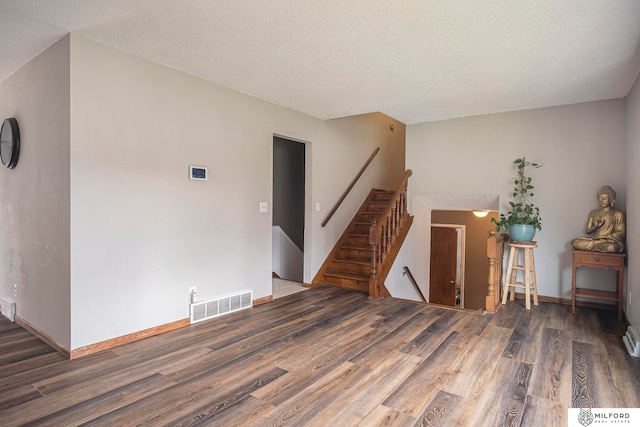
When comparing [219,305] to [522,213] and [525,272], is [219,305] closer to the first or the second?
[525,272]

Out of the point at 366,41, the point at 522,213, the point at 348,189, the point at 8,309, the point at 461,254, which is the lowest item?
the point at 8,309

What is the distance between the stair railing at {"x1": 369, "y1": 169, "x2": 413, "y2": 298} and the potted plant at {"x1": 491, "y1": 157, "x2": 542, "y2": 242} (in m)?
1.40

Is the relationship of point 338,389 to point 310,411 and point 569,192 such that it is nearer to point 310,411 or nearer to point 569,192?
point 310,411

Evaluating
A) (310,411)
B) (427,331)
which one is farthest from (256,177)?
(310,411)

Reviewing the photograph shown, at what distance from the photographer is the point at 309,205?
17.7ft

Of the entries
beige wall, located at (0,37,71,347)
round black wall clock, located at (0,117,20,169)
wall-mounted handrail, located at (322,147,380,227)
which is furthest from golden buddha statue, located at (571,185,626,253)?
round black wall clock, located at (0,117,20,169)

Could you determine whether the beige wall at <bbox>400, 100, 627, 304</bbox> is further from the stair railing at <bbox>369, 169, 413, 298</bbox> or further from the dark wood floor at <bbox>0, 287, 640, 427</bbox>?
the dark wood floor at <bbox>0, 287, 640, 427</bbox>

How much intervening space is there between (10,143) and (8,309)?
1.73 meters

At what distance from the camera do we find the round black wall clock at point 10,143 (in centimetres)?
349

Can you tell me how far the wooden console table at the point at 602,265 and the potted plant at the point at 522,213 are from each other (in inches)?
22.4

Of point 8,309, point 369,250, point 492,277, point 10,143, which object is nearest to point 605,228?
point 492,277

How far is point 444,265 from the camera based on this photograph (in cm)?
822

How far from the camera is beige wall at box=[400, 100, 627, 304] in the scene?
444cm

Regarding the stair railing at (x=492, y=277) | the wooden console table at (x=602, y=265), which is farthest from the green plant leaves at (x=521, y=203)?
the wooden console table at (x=602, y=265)
